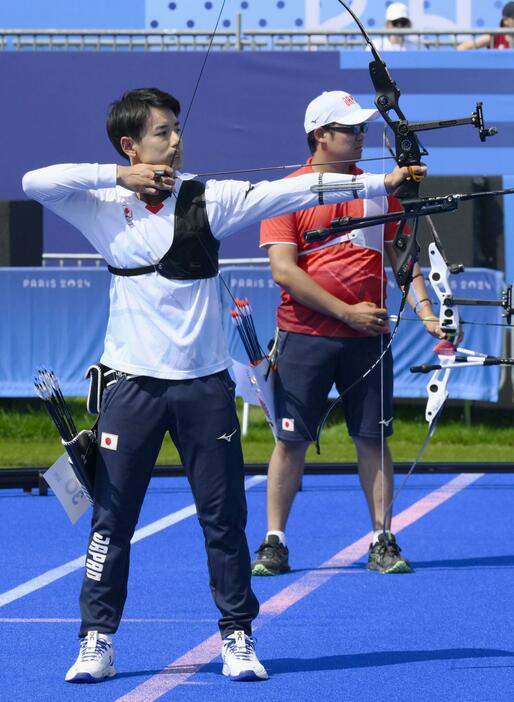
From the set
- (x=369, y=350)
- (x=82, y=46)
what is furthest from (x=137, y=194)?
(x=82, y=46)

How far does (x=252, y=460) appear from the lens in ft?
31.7

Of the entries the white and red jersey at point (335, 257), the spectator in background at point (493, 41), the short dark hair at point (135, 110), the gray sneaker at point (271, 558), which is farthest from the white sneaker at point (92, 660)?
the spectator in background at point (493, 41)

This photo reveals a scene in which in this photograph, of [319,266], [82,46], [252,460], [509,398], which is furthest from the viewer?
[82,46]

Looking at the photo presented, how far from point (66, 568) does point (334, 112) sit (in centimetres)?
219

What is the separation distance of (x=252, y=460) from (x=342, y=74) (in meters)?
3.11

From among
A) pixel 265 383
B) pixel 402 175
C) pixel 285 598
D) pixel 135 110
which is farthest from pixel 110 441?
pixel 265 383

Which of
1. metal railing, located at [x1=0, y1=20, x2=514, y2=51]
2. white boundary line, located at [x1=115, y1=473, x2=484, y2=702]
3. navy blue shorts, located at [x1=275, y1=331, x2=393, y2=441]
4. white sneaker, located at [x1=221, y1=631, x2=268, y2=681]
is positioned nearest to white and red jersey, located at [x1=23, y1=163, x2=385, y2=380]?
white sneaker, located at [x1=221, y1=631, x2=268, y2=681]

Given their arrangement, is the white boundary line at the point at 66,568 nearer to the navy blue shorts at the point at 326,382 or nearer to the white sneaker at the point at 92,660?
the navy blue shorts at the point at 326,382

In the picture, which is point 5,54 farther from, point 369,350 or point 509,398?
point 369,350

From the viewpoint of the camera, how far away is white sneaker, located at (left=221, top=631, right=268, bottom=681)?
13.5 feet

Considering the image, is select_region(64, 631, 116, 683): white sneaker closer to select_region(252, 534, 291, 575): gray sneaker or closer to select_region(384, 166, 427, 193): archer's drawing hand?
select_region(384, 166, 427, 193): archer's drawing hand

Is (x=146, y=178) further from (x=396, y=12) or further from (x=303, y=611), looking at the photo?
(x=396, y=12)

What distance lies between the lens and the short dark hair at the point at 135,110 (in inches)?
165

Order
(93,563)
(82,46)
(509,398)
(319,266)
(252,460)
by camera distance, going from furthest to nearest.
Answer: (82,46) < (509,398) < (252,460) < (319,266) < (93,563)
